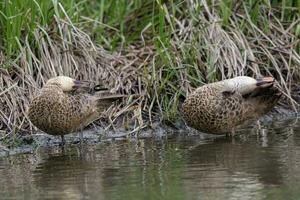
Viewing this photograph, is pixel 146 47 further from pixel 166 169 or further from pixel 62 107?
pixel 166 169

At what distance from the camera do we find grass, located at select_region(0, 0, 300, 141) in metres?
9.29

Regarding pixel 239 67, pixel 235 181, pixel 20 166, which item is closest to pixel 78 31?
pixel 239 67

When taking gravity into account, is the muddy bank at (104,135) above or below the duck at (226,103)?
below

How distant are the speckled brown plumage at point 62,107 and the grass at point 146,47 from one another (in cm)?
41

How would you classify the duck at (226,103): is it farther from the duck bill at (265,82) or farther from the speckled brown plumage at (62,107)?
the speckled brown plumage at (62,107)

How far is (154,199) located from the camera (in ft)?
19.9

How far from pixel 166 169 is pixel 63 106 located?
61.0 inches

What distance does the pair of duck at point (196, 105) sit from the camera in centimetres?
838

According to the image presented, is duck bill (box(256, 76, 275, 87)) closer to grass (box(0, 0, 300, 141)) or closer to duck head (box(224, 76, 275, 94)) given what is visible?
duck head (box(224, 76, 275, 94))

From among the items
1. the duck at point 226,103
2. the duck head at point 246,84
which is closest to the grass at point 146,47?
the duck at point 226,103

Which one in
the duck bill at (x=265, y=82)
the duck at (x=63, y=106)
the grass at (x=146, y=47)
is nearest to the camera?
the duck at (x=63, y=106)

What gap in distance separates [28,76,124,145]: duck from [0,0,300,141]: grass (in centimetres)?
41

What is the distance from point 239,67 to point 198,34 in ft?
1.97

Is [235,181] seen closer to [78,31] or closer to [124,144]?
[124,144]
